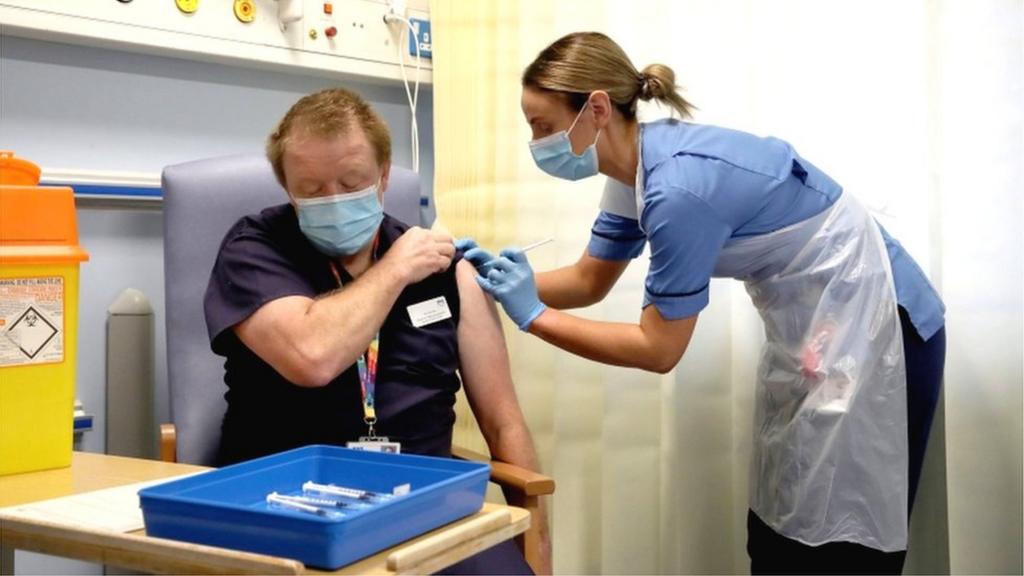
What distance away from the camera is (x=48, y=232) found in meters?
1.28

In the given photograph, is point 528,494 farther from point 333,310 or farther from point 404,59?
point 404,59

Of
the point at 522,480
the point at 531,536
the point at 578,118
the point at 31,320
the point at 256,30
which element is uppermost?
the point at 256,30

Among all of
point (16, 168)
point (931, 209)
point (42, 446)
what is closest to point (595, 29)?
point (931, 209)

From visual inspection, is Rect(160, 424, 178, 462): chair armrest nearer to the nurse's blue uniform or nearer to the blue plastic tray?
the blue plastic tray

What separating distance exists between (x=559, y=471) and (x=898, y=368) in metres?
0.80

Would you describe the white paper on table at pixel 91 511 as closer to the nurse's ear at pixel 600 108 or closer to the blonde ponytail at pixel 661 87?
the nurse's ear at pixel 600 108

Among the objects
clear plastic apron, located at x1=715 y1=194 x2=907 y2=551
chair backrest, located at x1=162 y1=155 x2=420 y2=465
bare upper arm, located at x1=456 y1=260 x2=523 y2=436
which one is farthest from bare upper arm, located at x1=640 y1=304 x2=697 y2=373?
chair backrest, located at x1=162 y1=155 x2=420 y2=465

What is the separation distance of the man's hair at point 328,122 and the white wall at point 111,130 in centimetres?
63

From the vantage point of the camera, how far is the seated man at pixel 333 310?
1455 millimetres

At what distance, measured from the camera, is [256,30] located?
213 centimetres

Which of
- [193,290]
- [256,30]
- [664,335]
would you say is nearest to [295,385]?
[193,290]

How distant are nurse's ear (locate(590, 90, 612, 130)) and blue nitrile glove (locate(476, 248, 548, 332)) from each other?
28cm

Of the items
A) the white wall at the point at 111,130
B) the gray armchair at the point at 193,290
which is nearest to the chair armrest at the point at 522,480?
the gray armchair at the point at 193,290

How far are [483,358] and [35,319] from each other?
0.74 meters
